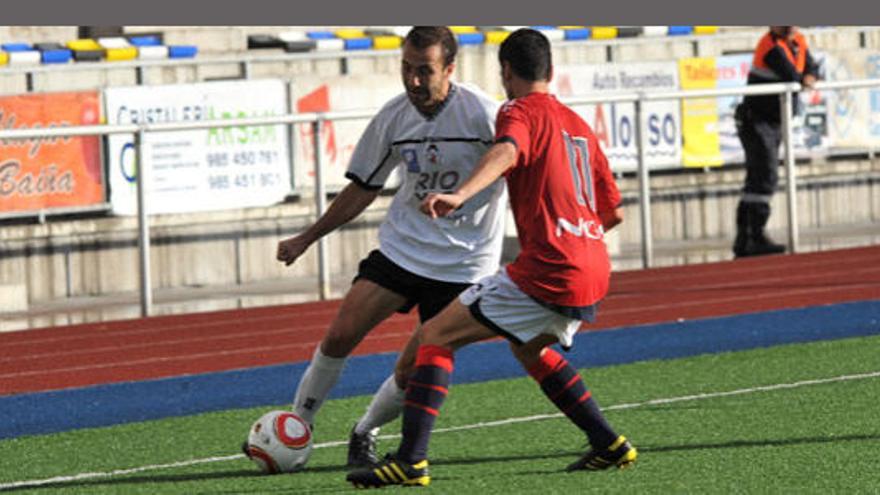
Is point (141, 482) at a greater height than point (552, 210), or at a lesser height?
lesser

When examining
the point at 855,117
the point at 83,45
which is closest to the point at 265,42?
the point at 83,45

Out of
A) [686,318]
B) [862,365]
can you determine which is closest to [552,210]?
[862,365]

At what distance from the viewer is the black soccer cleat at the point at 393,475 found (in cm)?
779

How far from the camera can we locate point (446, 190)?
27.8ft

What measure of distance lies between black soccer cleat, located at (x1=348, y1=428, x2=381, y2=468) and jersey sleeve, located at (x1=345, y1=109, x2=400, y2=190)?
94cm

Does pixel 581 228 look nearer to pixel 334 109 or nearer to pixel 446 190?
pixel 446 190

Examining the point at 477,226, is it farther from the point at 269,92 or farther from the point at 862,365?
the point at 269,92

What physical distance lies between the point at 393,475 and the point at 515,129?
1234 millimetres

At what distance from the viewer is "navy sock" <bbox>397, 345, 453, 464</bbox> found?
781 centimetres

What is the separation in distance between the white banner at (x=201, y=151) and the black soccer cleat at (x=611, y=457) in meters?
9.18

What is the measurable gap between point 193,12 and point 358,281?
1.49 metres

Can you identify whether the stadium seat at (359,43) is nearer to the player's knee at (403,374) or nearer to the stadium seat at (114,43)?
the stadium seat at (114,43)

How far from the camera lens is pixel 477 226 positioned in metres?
8.53

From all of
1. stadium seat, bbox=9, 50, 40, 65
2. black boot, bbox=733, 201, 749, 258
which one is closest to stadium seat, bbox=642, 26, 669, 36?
black boot, bbox=733, 201, 749, 258
